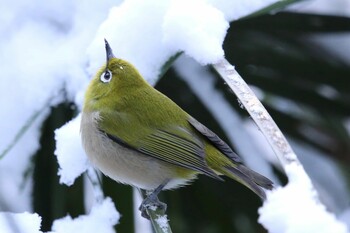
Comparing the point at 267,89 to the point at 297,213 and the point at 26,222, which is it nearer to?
the point at 26,222

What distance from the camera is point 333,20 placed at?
6.33 ft

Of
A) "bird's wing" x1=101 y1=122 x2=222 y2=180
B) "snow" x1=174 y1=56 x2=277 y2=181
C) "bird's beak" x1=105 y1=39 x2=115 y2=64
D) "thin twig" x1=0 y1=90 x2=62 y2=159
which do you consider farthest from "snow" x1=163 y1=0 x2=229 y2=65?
"snow" x1=174 y1=56 x2=277 y2=181

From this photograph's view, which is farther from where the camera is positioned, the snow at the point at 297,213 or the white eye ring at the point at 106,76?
the white eye ring at the point at 106,76

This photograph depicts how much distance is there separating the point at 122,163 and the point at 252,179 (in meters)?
0.29

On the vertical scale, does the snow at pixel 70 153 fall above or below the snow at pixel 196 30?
below

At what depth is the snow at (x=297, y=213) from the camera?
736 mm

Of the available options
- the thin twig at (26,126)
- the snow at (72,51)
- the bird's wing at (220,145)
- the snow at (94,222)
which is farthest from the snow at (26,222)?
the bird's wing at (220,145)

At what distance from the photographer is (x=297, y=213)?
74 centimetres

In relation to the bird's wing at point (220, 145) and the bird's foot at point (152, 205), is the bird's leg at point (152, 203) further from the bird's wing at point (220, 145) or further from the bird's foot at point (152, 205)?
the bird's wing at point (220, 145)

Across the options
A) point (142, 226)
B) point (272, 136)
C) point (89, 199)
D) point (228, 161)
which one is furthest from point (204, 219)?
point (272, 136)

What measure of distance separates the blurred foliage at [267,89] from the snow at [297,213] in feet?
3.79

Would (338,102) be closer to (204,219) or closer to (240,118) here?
(240,118)

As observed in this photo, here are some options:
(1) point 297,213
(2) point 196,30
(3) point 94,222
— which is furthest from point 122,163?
(1) point 297,213

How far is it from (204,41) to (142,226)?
863mm
